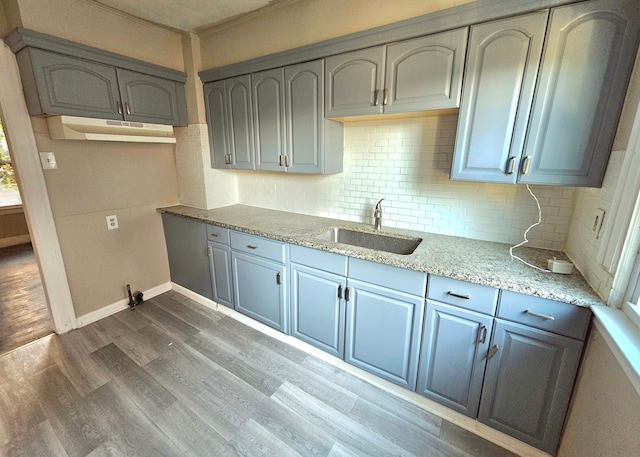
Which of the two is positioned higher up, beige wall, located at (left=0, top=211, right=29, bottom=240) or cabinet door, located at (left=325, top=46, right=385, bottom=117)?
cabinet door, located at (left=325, top=46, right=385, bottom=117)

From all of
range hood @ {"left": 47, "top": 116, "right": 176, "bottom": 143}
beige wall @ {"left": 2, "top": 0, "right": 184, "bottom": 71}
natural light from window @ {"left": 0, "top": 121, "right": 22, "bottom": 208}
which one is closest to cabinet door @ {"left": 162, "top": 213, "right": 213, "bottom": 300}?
range hood @ {"left": 47, "top": 116, "right": 176, "bottom": 143}

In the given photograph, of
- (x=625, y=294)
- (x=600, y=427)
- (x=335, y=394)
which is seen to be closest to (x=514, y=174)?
(x=625, y=294)

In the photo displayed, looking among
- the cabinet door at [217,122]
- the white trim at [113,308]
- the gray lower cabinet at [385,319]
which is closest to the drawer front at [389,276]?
the gray lower cabinet at [385,319]

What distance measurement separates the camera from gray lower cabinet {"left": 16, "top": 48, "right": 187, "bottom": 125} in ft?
6.06

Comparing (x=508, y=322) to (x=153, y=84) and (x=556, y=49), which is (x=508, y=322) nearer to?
(x=556, y=49)

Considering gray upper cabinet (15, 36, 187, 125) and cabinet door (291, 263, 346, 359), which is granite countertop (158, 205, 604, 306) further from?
gray upper cabinet (15, 36, 187, 125)

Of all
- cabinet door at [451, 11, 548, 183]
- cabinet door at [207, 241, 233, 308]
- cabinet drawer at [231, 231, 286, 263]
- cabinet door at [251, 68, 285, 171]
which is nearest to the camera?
cabinet door at [451, 11, 548, 183]

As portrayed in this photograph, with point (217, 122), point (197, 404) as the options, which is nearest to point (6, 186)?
point (217, 122)

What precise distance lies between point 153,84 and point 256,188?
129cm

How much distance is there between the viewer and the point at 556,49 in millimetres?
1264

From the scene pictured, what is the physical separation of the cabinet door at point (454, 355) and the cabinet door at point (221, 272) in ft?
5.60

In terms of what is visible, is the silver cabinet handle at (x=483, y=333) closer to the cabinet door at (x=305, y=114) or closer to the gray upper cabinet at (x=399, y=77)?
the gray upper cabinet at (x=399, y=77)

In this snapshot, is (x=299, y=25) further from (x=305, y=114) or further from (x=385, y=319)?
(x=385, y=319)

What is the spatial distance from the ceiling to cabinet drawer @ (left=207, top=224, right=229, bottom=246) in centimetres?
171
